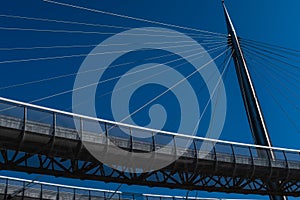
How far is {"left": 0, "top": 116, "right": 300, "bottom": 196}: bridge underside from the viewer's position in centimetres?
1897

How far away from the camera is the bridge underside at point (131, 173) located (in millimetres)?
18969

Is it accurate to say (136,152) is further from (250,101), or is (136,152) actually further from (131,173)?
(250,101)

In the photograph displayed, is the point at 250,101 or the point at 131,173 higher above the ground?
the point at 250,101

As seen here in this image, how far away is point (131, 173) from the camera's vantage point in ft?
77.7

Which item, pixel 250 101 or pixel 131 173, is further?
pixel 250 101

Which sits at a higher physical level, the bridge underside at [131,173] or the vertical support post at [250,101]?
the vertical support post at [250,101]

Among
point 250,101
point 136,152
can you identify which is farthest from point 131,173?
point 250,101

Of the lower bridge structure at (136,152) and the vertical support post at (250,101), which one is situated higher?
the vertical support post at (250,101)

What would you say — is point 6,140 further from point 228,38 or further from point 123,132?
point 228,38

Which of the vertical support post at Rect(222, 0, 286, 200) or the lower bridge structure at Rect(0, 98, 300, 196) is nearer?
the lower bridge structure at Rect(0, 98, 300, 196)

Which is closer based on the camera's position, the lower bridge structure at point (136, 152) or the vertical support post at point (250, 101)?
the lower bridge structure at point (136, 152)

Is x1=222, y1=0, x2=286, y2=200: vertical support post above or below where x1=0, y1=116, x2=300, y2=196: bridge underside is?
above

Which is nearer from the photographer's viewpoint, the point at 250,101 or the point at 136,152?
the point at 136,152

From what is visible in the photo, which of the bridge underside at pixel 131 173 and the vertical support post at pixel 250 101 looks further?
the vertical support post at pixel 250 101
